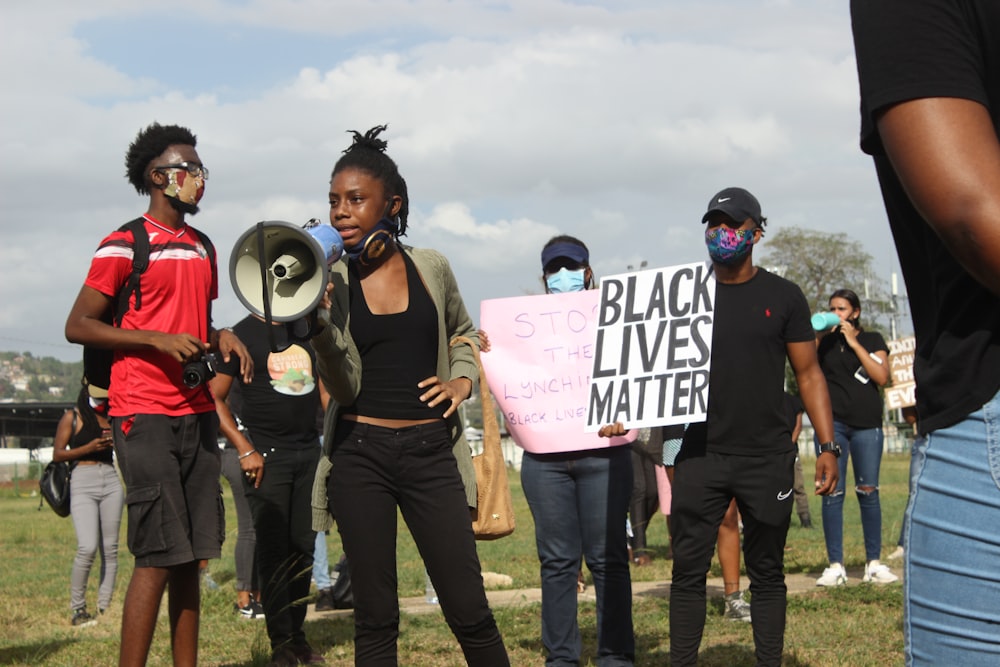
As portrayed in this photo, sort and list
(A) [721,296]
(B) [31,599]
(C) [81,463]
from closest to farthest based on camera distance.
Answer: (A) [721,296], (C) [81,463], (B) [31,599]

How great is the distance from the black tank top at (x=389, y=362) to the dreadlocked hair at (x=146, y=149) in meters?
1.22

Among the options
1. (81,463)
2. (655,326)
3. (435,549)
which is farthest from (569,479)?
(81,463)

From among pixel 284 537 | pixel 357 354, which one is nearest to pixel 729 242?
pixel 357 354

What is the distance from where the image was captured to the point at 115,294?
4914 millimetres

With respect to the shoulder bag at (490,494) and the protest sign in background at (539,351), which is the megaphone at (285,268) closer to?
the shoulder bag at (490,494)

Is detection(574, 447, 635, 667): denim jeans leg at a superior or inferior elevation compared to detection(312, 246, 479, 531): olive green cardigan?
inferior

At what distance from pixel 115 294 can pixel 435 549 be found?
5.72 feet

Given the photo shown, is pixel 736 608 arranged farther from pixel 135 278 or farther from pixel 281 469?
pixel 135 278

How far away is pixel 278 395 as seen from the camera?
724 cm

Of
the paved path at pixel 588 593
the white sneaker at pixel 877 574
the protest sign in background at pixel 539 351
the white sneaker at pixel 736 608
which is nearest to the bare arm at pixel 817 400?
the protest sign in background at pixel 539 351

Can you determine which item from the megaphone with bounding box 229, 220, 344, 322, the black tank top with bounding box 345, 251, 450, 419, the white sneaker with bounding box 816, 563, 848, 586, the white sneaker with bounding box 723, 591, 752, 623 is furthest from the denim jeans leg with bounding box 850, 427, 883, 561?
the megaphone with bounding box 229, 220, 344, 322

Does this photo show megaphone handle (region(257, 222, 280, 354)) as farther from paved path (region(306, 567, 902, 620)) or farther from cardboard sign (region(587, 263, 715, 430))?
paved path (region(306, 567, 902, 620))

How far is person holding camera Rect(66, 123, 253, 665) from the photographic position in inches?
189

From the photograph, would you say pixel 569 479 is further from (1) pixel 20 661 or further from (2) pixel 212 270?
(1) pixel 20 661
